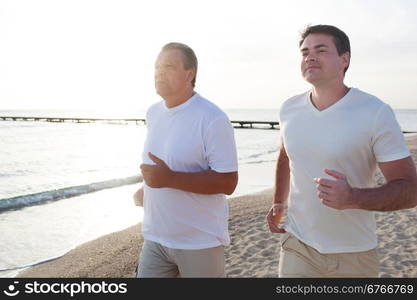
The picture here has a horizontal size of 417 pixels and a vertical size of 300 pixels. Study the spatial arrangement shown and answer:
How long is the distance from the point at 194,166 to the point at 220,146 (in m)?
0.22

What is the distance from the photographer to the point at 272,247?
716 centimetres

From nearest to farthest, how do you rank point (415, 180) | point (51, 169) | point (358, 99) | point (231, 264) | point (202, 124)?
point (415, 180) < point (358, 99) < point (202, 124) < point (231, 264) < point (51, 169)

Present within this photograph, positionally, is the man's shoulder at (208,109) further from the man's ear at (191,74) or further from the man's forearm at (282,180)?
the man's forearm at (282,180)

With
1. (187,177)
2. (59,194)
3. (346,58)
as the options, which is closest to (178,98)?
(187,177)

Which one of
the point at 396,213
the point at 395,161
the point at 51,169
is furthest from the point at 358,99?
the point at 51,169

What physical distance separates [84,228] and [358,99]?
901cm

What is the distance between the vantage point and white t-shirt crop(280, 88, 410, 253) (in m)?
2.33

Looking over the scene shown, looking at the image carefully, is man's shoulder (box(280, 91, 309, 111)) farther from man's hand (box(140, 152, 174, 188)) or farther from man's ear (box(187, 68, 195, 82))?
man's hand (box(140, 152, 174, 188))

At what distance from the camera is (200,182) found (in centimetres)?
259

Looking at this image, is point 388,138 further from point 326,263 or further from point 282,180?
point 282,180

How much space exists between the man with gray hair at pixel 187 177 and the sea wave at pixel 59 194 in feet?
40.3

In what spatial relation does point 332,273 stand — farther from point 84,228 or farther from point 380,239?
point 84,228

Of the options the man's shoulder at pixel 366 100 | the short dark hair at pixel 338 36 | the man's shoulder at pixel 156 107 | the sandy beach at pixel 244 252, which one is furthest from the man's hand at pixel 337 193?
the sandy beach at pixel 244 252

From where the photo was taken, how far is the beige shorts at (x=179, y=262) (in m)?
2.69
